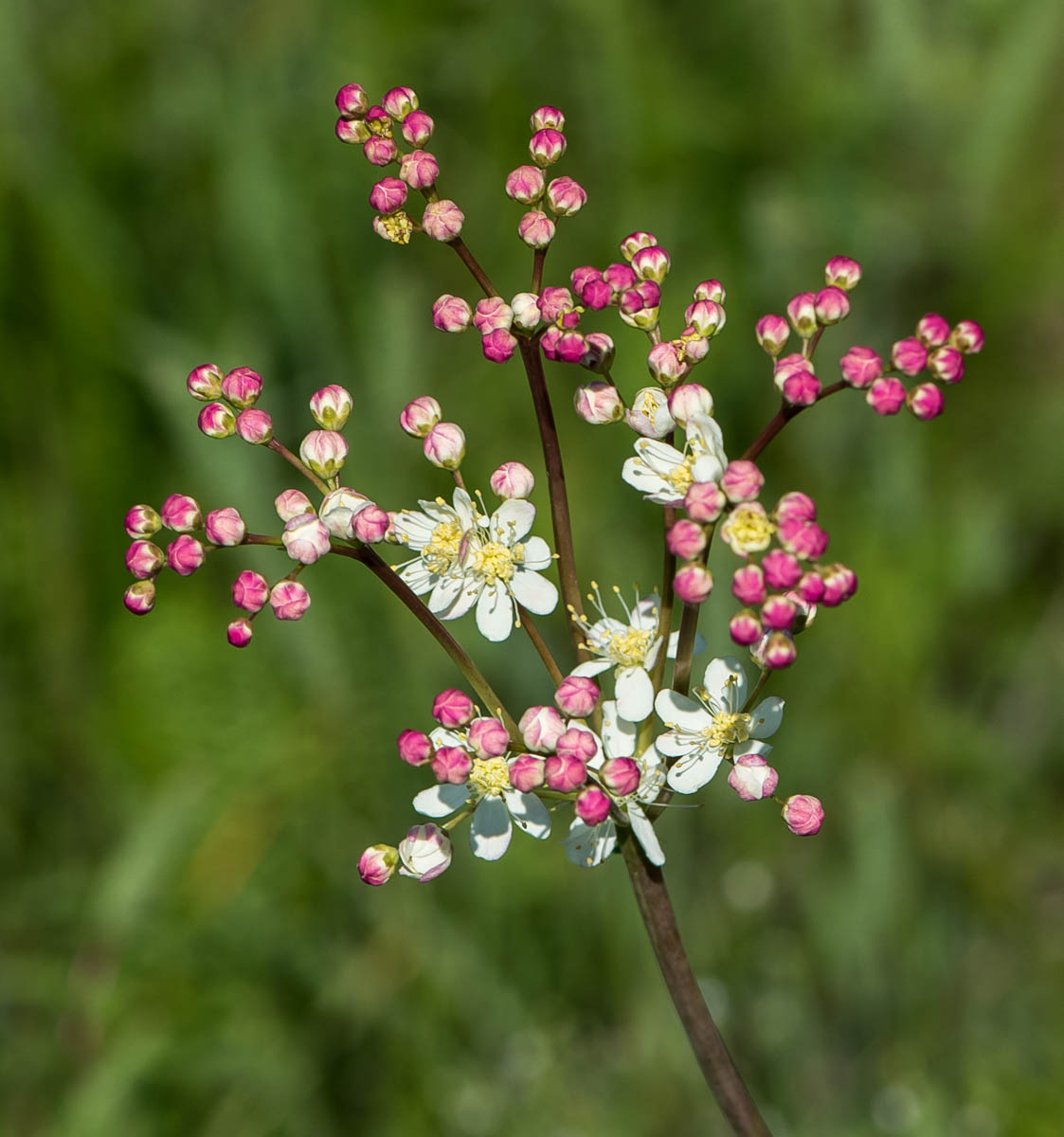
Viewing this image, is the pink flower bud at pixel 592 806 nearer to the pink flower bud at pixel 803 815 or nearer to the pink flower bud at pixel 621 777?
the pink flower bud at pixel 621 777

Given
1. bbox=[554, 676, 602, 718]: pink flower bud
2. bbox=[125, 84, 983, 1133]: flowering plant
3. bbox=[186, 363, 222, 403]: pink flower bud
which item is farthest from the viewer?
bbox=[186, 363, 222, 403]: pink flower bud

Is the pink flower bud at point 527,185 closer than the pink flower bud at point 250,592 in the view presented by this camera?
No

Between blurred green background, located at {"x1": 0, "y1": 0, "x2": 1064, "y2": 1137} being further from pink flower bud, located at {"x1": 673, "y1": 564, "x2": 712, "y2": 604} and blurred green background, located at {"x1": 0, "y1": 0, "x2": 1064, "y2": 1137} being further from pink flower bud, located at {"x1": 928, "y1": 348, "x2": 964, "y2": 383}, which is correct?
pink flower bud, located at {"x1": 673, "y1": 564, "x2": 712, "y2": 604}

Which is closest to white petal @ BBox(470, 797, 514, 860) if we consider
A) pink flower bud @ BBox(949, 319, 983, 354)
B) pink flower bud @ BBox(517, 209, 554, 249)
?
pink flower bud @ BBox(517, 209, 554, 249)

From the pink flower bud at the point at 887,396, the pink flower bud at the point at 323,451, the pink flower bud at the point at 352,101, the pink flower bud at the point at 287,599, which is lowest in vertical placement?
the pink flower bud at the point at 287,599

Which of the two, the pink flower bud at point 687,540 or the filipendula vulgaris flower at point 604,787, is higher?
the pink flower bud at point 687,540

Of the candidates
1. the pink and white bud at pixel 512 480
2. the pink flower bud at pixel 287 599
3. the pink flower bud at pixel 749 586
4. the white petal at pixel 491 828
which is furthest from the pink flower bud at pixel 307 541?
the pink flower bud at pixel 749 586
